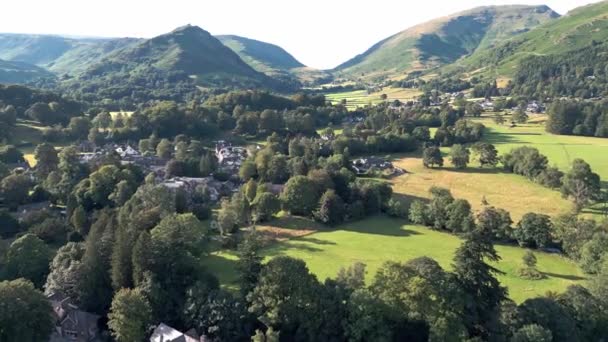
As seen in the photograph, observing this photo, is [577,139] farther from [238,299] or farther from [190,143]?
[238,299]

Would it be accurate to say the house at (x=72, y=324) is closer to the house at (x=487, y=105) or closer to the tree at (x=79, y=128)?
the tree at (x=79, y=128)

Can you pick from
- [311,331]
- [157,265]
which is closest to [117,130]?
[157,265]

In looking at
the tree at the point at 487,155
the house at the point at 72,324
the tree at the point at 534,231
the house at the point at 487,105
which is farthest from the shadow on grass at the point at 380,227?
the house at the point at 487,105

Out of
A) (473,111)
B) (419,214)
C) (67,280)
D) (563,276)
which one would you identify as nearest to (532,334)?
(563,276)

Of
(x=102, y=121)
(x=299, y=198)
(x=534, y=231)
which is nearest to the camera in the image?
(x=534, y=231)

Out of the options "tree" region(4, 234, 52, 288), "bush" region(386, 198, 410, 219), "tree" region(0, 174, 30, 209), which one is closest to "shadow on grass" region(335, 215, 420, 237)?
"bush" region(386, 198, 410, 219)

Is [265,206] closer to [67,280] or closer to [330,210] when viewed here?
[330,210]

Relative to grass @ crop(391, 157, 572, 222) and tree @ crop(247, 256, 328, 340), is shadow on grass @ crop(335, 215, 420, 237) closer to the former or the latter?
grass @ crop(391, 157, 572, 222)

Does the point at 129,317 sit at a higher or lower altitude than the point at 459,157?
lower
